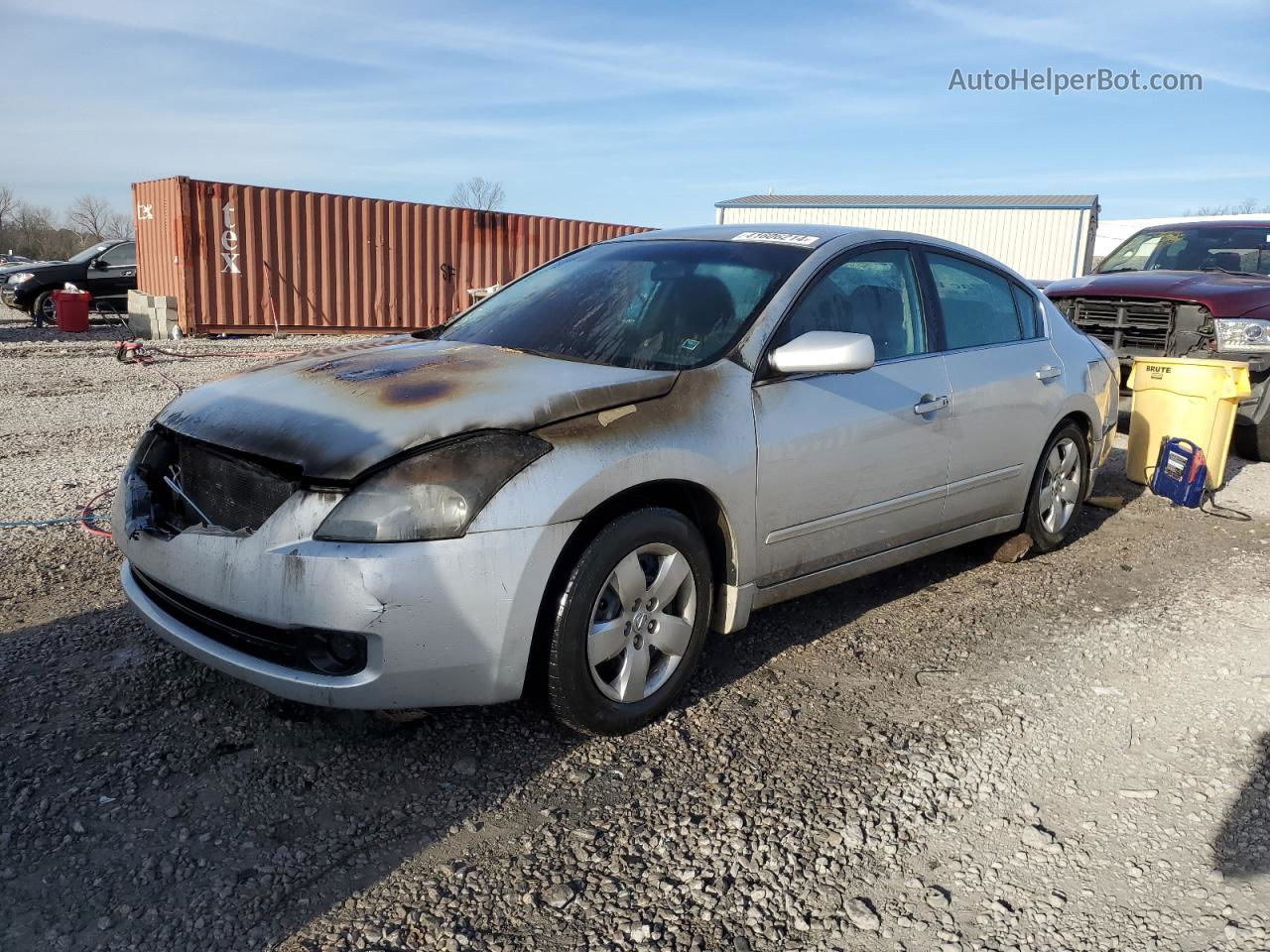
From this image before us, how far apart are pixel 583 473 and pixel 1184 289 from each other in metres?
6.41

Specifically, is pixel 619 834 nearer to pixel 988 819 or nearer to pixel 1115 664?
pixel 988 819

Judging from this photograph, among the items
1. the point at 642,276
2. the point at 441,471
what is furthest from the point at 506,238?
the point at 441,471

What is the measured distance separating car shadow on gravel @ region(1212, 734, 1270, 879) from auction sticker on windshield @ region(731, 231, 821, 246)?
7.81 feet

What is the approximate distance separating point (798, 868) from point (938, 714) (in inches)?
44.3

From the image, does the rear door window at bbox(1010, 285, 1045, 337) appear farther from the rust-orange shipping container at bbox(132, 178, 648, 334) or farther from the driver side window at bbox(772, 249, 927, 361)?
the rust-orange shipping container at bbox(132, 178, 648, 334)

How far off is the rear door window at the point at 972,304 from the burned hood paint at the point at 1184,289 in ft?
10.7

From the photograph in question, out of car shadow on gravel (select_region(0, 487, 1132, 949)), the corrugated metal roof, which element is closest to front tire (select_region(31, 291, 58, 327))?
car shadow on gravel (select_region(0, 487, 1132, 949))

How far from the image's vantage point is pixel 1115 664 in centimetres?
407

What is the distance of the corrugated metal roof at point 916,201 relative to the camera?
37.2 metres

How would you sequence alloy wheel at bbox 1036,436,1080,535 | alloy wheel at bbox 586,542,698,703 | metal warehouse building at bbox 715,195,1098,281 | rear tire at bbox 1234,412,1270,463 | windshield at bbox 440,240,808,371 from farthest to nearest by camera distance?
metal warehouse building at bbox 715,195,1098,281
rear tire at bbox 1234,412,1270,463
alloy wheel at bbox 1036,436,1080,535
windshield at bbox 440,240,808,371
alloy wheel at bbox 586,542,698,703

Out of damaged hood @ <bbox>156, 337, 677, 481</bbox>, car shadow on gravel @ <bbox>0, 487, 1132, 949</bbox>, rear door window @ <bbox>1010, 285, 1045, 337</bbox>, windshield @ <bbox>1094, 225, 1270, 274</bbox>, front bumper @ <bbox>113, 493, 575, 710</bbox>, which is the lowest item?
car shadow on gravel @ <bbox>0, 487, 1132, 949</bbox>

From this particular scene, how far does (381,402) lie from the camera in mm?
3051

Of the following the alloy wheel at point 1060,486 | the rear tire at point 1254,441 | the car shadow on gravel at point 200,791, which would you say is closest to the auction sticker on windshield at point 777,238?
the alloy wheel at point 1060,486

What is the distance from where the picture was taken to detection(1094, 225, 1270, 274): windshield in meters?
8.66
